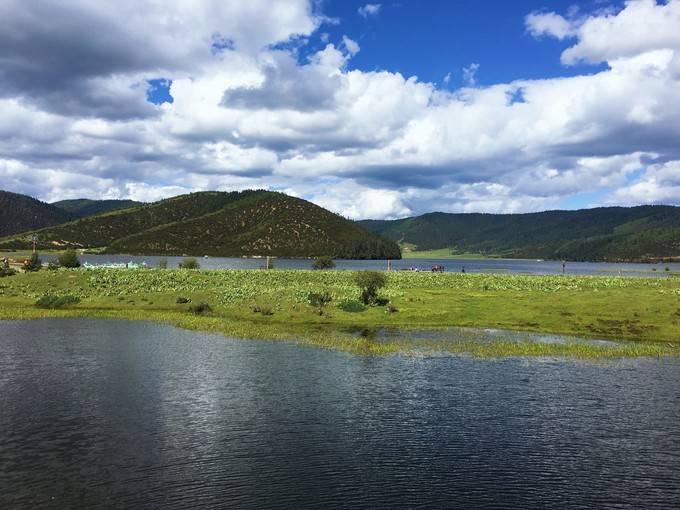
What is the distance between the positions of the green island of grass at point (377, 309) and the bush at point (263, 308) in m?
0.17

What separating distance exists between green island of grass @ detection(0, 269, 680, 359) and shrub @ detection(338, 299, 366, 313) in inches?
6.4

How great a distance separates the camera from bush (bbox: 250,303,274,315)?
80.6m

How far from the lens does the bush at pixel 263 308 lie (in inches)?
3172

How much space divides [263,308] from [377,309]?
17.2 m

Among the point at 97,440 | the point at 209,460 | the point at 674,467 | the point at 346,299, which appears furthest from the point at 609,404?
the point at 346,299

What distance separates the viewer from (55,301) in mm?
88938

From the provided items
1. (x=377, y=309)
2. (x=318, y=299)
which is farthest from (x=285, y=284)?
(x=377, y=309)

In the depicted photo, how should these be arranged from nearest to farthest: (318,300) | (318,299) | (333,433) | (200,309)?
(333,433) < (200,309) < (318,300) < (318,299)

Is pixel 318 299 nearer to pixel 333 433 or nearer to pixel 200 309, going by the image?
pixel 200 309

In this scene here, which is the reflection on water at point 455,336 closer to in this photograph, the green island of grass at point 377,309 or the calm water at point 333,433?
the green island of grass at point 377,309

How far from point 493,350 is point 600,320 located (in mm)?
28599

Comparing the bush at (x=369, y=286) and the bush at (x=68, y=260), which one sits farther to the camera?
the bush at (x=68, y=260)

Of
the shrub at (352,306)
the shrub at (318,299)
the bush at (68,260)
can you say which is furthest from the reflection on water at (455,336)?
the bush at (68,260)

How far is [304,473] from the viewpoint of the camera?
24125 mm
